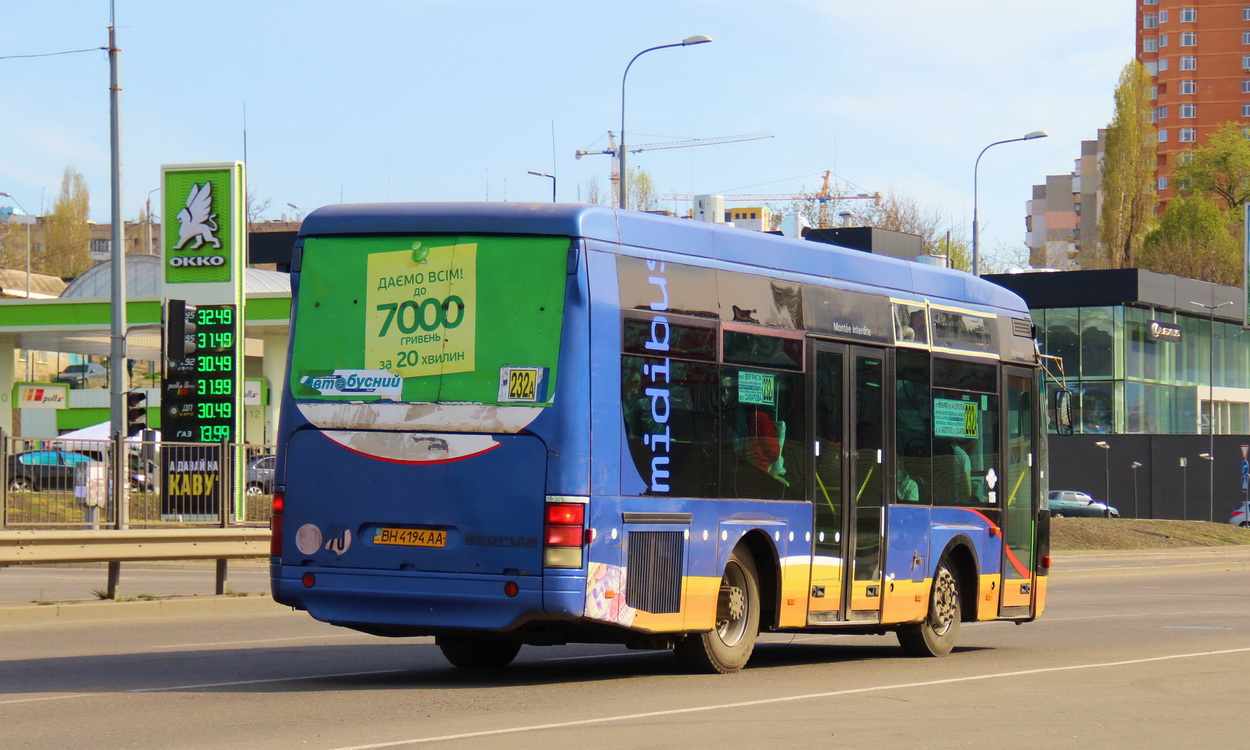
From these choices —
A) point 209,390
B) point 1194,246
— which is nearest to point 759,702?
point 209,390

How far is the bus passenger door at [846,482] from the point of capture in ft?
42.0

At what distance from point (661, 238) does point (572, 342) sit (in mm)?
1302

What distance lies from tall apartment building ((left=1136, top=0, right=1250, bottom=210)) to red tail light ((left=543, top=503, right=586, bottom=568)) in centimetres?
15374

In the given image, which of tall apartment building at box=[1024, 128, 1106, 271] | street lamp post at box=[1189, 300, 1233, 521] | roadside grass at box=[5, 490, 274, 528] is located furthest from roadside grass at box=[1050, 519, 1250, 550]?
tall apartment building at box=[1024, 128, 1106, 271]

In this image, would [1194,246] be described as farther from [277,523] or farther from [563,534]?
[563,534]

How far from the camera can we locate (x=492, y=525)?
1064cm

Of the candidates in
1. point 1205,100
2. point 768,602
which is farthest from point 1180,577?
point 1205,100

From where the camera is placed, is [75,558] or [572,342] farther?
[75,558]

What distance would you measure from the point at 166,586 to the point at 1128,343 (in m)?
53.4

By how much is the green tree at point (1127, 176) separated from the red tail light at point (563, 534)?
361 ft

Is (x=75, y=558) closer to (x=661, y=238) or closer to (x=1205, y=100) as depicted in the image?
(x=661, y=238)

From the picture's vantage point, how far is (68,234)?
492 feet

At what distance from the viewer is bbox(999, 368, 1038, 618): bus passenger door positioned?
15.6 meters

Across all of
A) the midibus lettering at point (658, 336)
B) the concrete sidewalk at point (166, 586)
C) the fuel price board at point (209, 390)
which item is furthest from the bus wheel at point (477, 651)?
the fuel price board at point (209, 390)
